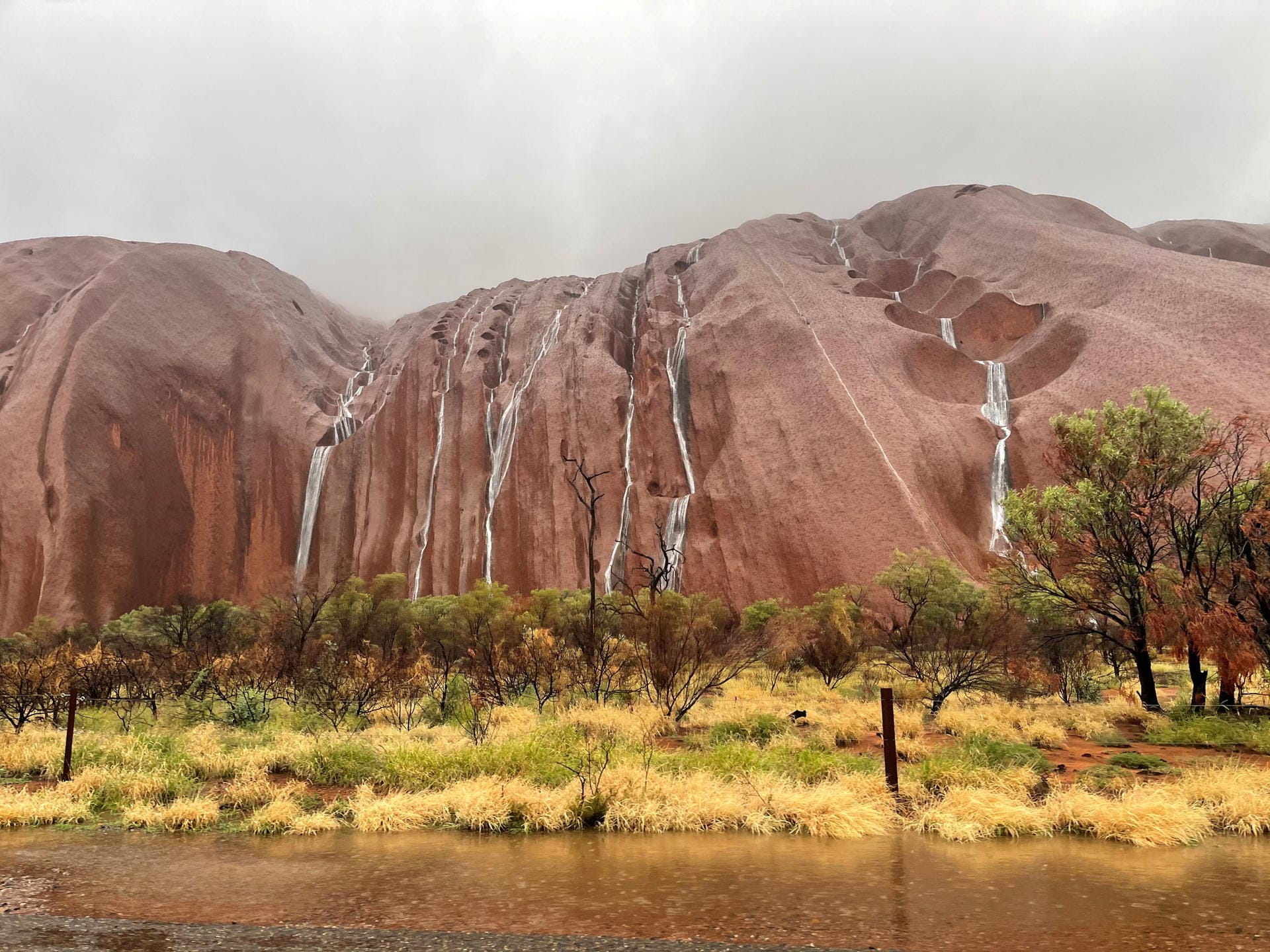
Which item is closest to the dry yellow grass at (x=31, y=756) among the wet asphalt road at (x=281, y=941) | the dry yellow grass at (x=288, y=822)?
the dry yellow grass at (x=288, y=822)

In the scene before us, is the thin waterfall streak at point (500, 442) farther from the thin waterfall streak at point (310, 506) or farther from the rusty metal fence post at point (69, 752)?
the rusty metal fence post at point (69, 752)

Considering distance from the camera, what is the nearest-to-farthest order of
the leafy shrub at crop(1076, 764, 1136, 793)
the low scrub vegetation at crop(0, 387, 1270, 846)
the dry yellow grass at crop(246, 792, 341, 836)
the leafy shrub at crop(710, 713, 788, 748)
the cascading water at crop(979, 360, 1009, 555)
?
1. the dry yellow grass at crop(246, 792, 341, 836)
2. the low scrub vegetation at crop(0, 387, 1270, 846)
3. the leafy shrub at crop(1076, 764, 1136, 793)
4. the leafy shrub at crop(710, 713, 788, 748)
5. the cascading water at crop(979, 360, 1009, 555)

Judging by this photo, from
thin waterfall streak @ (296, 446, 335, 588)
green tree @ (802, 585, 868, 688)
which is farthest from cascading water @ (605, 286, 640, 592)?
thin waterfall streak @ (296, 446, 335, 588)

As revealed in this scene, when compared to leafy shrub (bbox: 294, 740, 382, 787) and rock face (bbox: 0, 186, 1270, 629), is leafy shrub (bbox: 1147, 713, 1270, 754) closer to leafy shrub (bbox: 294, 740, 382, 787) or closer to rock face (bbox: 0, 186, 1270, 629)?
leafy shrub (bbox: 294, 740, 382, 787)

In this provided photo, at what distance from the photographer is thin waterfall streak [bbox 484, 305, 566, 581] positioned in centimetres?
5112

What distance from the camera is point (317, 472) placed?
60.4 meters

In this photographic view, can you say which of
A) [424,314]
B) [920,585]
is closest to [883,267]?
[920,585]

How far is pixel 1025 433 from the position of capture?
4203cm

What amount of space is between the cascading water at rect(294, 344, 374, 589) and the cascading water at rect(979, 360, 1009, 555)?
4396 cm

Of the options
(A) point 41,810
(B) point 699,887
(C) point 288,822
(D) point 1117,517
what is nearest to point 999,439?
(D) point 1117,517

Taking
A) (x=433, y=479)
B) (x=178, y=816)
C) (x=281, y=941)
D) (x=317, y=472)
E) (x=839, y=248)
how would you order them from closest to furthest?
(x=281, y=941) → (x=178, y=816) → (x=433, y=479) → (x=317, y=472) → (x=839, y=248)

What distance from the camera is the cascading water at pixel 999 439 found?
39.8 metres

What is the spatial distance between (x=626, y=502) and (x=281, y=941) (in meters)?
43.9

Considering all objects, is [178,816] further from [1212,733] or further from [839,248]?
[839,248]
